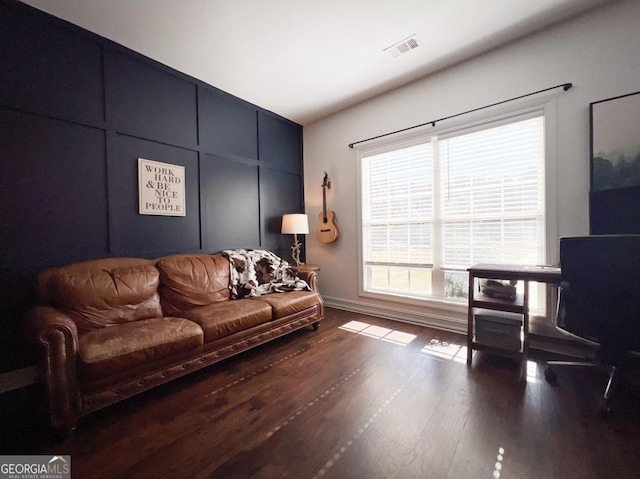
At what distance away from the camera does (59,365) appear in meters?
1.35

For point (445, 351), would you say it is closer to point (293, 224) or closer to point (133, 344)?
point (293, 224)

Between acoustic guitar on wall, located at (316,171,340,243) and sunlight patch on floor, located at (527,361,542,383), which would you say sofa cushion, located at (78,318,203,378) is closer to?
acoustic guitar on wall, located at (316,171,340,243)

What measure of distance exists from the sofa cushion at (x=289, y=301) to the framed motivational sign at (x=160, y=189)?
1.32m

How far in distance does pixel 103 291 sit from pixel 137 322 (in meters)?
0.36

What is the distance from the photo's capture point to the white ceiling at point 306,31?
1980mm

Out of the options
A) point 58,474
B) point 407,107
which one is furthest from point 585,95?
point 58,474

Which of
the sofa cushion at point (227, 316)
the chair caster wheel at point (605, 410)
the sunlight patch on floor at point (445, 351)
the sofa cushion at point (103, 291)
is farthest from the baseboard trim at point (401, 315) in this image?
the sofa cushion at point (103, 291)

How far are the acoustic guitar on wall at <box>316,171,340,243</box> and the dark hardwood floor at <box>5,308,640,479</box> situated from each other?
1897 millimetres

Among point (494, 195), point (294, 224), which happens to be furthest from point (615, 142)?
point (294, 224)

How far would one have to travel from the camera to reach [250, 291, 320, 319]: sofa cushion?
2.47 meters

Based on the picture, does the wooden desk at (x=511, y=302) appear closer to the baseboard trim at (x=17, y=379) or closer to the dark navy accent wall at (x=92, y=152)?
the dark navy accent wall at (x=92, y=152)

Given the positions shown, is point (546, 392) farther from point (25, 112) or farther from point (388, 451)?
point (25, 112)

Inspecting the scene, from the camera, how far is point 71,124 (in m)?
2.13

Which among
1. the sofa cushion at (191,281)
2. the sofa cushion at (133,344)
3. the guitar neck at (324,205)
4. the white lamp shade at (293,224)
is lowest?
the sofa cushion at (133,344)
